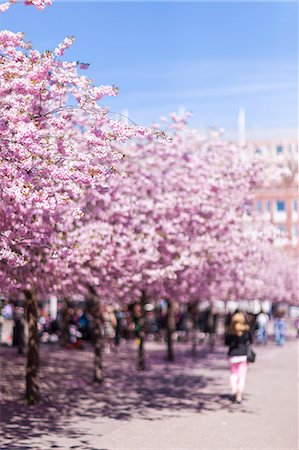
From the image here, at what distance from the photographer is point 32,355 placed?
1727 cm

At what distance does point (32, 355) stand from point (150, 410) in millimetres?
2666

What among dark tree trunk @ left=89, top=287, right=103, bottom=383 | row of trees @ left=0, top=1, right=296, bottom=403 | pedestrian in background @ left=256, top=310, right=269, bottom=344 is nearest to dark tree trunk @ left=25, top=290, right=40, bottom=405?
row of trees @ left=0, top=1, right=296, bottom=403

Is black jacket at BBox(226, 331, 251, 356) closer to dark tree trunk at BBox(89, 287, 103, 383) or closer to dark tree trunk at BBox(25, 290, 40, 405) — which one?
dark tree trunk at BBox(25, 290, 40, 405)

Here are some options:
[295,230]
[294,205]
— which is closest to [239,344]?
[295,230]

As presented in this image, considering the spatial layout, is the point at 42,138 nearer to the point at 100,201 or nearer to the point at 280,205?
the point at 100,201

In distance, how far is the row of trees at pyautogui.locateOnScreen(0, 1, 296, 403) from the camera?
376 inches

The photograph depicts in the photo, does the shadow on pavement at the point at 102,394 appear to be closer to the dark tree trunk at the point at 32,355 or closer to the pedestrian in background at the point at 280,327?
the dark tree trunk at the point at 32,355

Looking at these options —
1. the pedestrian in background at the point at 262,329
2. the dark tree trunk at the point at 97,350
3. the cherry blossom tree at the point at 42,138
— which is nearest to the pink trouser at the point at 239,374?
the dark tree trunk at the point at 97,350

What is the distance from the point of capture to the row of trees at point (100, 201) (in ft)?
31.3

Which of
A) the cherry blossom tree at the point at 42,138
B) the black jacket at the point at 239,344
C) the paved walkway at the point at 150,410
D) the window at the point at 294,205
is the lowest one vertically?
the paved walkway at the point at 150,410

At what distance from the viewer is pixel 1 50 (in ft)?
32.2

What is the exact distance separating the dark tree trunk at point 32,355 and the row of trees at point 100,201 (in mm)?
23

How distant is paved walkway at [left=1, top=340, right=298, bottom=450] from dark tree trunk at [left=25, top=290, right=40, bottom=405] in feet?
0.96

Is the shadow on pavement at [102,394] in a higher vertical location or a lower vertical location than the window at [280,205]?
lower
